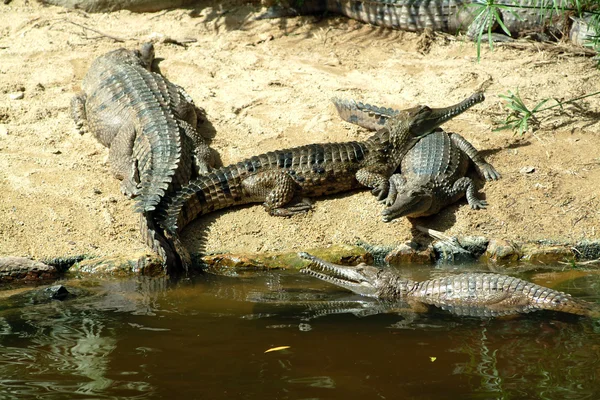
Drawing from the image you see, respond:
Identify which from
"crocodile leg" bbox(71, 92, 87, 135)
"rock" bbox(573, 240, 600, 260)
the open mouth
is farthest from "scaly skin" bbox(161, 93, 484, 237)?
"crocodile leg" bbox(71, 92, 87, 135)

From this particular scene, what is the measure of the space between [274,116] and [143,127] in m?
1.36

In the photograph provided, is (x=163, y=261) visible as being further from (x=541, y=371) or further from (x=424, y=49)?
(x=424, y=49)

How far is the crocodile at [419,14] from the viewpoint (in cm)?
939

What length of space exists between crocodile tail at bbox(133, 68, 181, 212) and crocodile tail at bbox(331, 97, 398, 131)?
5.48 ft

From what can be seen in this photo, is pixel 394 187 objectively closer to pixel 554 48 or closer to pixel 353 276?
pixel 353 276

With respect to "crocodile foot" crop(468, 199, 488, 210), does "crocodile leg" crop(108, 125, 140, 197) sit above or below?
above

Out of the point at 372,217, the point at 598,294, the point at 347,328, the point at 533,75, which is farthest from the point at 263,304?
the point at 533,75

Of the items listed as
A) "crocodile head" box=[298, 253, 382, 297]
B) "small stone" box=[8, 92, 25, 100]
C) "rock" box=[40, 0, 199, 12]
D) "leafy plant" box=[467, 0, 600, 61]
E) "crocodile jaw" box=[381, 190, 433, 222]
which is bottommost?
"crocodile head" box=[298, 253, 382, 297]

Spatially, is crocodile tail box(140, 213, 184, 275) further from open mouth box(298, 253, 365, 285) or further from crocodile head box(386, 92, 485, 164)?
crocodile head box(386, 92, 485, 164)

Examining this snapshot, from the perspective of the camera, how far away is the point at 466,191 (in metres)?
6.71

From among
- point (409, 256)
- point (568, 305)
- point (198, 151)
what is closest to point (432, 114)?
point (409, 256)

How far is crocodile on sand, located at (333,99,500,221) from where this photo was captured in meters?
6.32

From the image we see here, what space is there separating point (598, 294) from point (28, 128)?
5.51m

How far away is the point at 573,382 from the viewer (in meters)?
3.74
